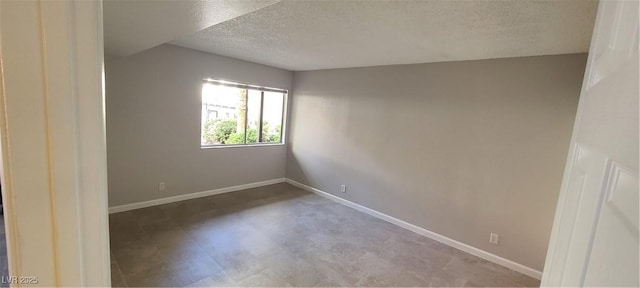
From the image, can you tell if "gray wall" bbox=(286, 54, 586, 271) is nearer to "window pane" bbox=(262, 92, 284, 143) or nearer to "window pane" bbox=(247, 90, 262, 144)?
"window pane" bbox=(262, 92, 284, 143)

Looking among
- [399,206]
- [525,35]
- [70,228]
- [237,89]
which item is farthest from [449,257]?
[237,89]

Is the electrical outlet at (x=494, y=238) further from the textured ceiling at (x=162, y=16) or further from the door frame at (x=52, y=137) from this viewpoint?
the door frame at (x=52, y=137)

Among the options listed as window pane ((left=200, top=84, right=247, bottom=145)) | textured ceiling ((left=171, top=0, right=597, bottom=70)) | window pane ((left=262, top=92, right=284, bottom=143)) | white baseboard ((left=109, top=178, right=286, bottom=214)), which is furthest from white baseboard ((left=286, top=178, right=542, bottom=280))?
textured ceiling ((left=171, top=0, right=597, bottom=70))

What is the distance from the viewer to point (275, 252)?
9.70 ft

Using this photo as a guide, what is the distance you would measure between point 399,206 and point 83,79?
3.93 meters

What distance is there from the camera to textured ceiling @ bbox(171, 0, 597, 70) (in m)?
1.80

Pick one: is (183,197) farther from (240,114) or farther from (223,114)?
(240,114)

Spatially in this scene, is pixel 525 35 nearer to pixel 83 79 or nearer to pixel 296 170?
pixel 83 79

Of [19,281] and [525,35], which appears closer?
[19,281]

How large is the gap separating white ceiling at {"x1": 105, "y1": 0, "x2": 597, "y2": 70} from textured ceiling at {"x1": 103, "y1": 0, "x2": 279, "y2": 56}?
0.01 metres

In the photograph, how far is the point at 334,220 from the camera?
12.9 feet

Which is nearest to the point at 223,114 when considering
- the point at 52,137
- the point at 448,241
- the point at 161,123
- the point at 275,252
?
the point at 161,123

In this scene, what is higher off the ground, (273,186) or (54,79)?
(54,79)

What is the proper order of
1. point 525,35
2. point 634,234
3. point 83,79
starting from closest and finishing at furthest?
point 634,234 → point 83,79 → point 525,35
